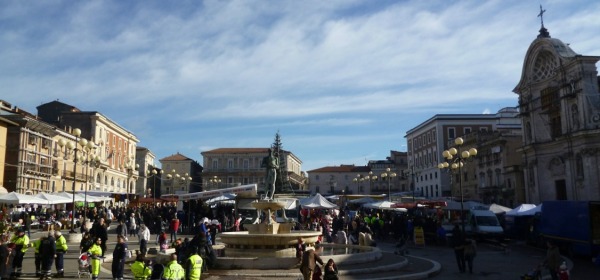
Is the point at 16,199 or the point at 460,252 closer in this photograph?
the point at 460,252

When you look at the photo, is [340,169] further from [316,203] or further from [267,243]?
[267,243]

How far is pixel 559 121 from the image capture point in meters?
40.1

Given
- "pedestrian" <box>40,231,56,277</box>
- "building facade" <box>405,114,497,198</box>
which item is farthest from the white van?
"building facade" <box>405,114,497,198</box>

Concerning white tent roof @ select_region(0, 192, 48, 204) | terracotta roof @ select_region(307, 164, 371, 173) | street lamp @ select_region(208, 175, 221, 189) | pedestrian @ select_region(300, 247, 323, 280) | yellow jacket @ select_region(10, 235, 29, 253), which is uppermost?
terracotta roof @ select_region(307, 164, 371, 173)

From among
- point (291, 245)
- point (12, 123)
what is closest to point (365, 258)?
point (291, 245)

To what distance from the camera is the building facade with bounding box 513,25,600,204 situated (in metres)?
35.7

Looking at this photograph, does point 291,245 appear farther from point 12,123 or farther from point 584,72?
point 12,123

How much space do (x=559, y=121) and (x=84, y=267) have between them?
39.2m

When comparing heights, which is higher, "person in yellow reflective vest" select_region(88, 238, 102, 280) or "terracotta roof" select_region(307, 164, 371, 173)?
"terracotta roof" select_region(307, 164, 371, 173)

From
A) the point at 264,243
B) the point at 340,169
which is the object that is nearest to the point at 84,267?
the point at 264,243

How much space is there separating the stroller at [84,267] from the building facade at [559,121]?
34.4m

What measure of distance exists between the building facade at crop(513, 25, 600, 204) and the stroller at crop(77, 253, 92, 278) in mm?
34434

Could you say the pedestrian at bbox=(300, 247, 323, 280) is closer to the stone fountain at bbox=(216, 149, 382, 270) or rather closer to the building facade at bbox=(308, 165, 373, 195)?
the stone fountain at bbox=(216, 149, 382, 270)

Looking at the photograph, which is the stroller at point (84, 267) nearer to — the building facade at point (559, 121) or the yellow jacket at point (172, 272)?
the yellow jacket at point (172, 272)
